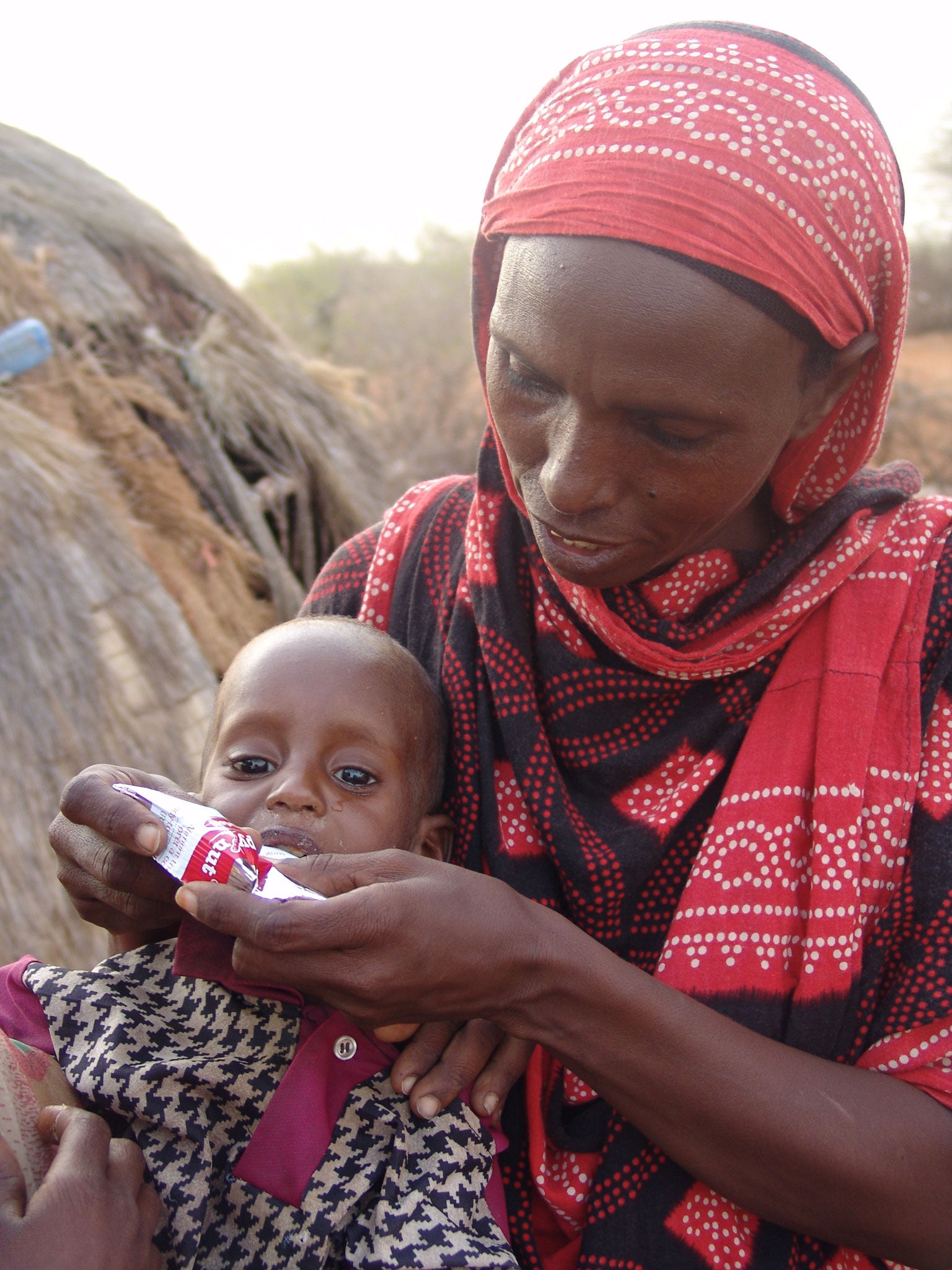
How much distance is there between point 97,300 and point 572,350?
4094 mm

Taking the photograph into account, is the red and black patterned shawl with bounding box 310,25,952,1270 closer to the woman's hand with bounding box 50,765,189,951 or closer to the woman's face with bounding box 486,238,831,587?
the woman's face with bounding box 486,238,831,587

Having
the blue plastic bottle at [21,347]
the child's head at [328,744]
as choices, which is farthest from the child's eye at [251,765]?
the blue plastic bottle at [21,347]

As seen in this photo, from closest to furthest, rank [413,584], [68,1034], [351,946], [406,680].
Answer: [351,946] → [68,1034] → [406,680] → [413,584]

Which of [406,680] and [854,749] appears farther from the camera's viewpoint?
[406,680]

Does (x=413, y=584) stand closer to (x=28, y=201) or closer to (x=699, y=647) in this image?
(x=699, y=647)

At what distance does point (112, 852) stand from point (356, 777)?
0.40 m

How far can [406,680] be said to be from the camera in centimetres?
183

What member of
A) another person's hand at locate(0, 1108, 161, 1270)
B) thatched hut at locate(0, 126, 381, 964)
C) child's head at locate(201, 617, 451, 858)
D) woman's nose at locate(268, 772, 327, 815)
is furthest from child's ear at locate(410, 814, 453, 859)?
thatched hut at locate(0, 126, 381, 964)

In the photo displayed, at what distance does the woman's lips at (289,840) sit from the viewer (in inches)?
60.2

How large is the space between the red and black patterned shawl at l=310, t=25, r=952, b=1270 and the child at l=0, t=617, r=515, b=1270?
24 cm

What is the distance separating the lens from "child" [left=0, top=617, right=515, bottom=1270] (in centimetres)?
144

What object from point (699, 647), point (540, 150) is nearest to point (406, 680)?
point (699, 647)

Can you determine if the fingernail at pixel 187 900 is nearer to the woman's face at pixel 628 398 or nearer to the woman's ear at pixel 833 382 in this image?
Result: the woman's face at pixel 628 398

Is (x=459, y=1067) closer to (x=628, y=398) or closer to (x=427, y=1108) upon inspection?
(x=427, y=1108)
